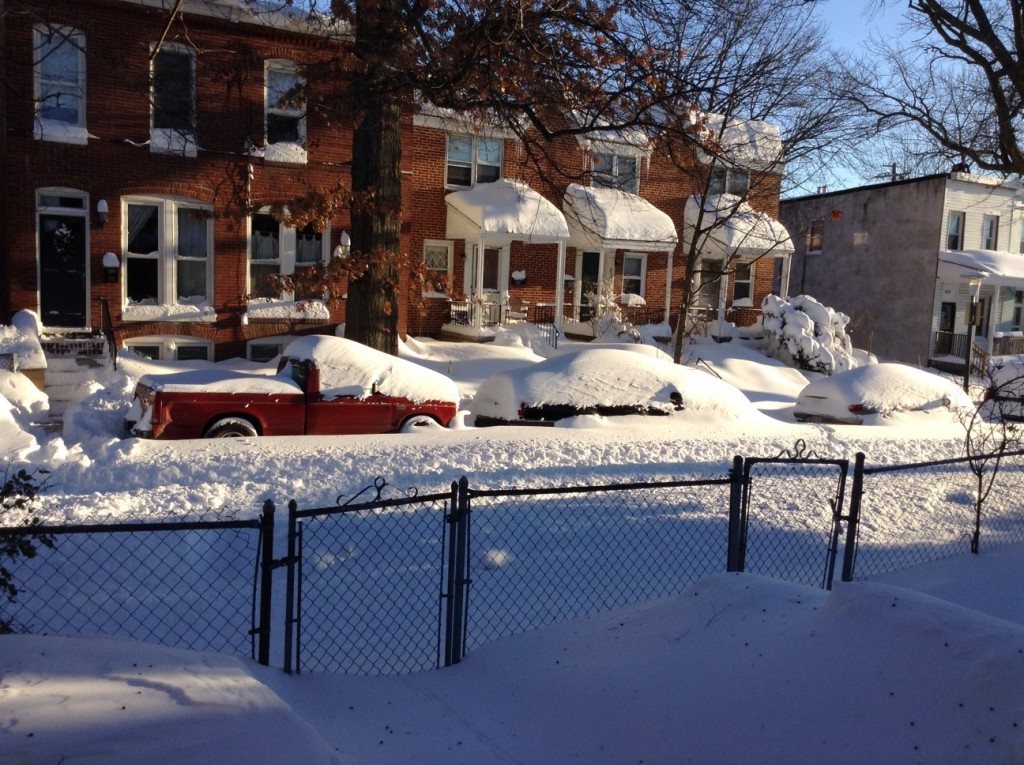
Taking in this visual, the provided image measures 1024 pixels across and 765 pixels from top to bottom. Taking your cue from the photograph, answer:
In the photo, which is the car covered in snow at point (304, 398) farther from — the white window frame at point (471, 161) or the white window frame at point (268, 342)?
the white window frame at point (471, 161)

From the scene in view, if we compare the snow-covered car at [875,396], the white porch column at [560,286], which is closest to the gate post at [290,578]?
the snow-covered car at [875,396]

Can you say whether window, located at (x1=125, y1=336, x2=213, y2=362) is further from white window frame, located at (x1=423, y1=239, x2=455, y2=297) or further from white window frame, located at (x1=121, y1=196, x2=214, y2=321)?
white window frame, located at (x1=423, y1=239, x2=455, y2=297)

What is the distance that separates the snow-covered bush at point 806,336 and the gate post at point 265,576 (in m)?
21.1

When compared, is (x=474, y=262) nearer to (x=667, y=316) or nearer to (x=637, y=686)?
(x=667, y=316)

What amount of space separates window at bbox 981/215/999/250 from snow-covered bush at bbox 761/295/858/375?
36.8ft

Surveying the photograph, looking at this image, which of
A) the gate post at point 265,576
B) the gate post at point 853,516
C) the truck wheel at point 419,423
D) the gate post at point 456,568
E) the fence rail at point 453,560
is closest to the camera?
the gate post at point 265,576

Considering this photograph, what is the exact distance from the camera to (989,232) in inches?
1273

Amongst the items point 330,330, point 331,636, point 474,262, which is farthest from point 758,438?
point 474,262

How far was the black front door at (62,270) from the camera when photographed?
17312 mm

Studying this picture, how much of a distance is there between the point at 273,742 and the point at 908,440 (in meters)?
10.3

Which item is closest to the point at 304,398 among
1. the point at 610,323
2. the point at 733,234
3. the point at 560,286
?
the point at 560,286

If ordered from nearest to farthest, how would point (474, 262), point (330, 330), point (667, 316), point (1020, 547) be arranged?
point (1020, 547), point (330, 330), point (474, 262), point (667, 316)

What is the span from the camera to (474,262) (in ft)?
78.0

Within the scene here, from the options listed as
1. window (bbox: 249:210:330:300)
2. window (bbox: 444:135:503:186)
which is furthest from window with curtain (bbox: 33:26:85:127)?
window (bbox: 444:135:503:186)
